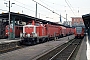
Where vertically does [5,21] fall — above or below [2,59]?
above

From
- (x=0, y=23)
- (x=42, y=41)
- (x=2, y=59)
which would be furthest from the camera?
(x=0, y=23)

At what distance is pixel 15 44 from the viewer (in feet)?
88.4

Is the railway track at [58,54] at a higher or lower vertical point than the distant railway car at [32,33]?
lower

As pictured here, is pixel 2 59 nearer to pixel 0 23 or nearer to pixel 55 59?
pixel 55 59

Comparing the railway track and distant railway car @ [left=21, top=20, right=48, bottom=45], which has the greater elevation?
distant railway car @ [left=21, top=20, right=48, bottom=45]

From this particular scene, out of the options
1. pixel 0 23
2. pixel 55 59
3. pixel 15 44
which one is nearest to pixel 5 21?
pixel 0 23

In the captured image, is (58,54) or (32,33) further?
(32,33)

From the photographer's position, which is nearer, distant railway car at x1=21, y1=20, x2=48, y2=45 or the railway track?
the railway track

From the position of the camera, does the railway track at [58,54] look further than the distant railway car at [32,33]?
No

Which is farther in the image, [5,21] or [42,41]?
[5,21]

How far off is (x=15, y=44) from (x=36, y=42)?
442 cm

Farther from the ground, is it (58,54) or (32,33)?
(32,33)

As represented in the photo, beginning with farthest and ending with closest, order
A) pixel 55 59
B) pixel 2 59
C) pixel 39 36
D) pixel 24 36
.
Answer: pixel 39 36, pixel 24 36, pixel 55 59, pixel 2 59

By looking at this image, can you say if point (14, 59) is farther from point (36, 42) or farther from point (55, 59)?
point (36, 42)
